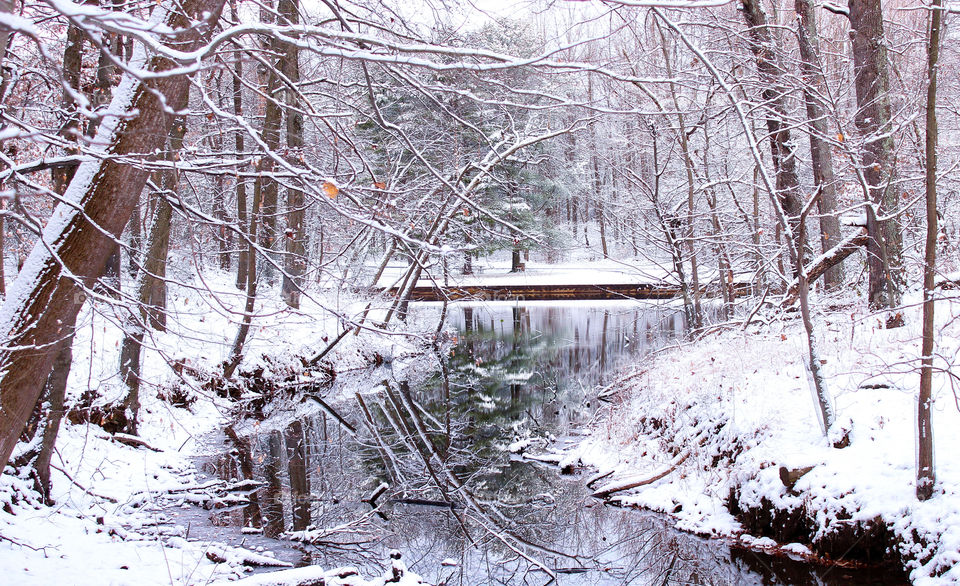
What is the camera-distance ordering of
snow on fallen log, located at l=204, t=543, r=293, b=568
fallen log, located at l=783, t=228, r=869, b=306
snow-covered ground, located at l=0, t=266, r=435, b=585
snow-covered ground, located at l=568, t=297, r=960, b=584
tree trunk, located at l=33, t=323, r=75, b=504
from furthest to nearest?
fallen log, located at l=783, t=228, r=869, b=306 → tree trunk, located at l=33, t=323, r=75, b=504 → snow on fallen log, located at l=204, t=543, r=293, b=568 → snow-covered ground, located at l=568, t=297, r=960, b=584 → snow-covered ground, located at l=0, t=266, r=435, b=585

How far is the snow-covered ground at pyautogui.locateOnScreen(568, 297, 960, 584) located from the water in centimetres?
43

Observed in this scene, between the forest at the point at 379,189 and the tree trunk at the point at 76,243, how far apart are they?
0.04 ft

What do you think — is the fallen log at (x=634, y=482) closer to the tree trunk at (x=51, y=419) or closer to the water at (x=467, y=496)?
the water at (x=467, y=496)

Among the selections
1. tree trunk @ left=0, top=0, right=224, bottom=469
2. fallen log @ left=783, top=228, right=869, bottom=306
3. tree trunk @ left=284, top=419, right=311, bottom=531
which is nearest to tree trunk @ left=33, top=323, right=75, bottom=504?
tree trunk @ left=284, top=419, right=311, bottom=531

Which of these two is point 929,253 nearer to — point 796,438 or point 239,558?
point 796,438

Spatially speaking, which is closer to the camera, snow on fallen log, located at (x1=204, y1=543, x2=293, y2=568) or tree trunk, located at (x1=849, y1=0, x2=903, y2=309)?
snow on fallen log, located at (x1=204, y1=543, x2=293, y2=568)

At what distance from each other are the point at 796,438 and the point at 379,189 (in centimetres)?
497

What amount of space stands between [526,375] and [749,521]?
8451 millimetres

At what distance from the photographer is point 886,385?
6.18m

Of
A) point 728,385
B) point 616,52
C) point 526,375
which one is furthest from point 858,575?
point 526,375

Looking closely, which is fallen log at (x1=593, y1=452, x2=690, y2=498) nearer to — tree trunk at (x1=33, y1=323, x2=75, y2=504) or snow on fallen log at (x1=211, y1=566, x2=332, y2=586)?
snow on fallen log at (x1=211, y1=566, x2=332, y2=586)

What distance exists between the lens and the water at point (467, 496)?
232 inches

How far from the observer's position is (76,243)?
313cm

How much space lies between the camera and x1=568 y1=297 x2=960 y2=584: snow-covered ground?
16.7 feet
